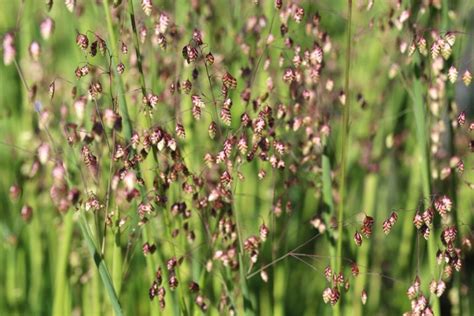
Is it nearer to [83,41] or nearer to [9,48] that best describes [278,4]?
[83,41]

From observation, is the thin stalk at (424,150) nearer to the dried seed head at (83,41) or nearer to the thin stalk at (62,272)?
the dried seed head at (83,41)

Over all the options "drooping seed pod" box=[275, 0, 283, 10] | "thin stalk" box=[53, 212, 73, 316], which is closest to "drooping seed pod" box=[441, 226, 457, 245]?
"drooping seed pod" box=[275, 0, 283, 10]

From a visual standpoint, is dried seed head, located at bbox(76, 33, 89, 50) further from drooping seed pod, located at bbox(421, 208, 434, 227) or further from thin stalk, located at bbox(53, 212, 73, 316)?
drooping seed pod, located at bbox(421, 208, 434, 227)

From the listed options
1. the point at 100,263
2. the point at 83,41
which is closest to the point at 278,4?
the point at 83,41

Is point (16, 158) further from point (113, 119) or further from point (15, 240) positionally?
point (113, 119)

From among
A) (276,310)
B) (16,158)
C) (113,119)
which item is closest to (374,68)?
(276,310)

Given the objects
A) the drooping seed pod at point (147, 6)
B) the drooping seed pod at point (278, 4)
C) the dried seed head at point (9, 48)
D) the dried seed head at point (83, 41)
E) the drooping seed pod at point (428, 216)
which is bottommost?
the drooping seed pod at point (428, 216)

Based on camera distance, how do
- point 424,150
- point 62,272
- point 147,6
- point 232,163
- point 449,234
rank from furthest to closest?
point 62,272 → point 424,150 → point 232,163 → point 449,234 → point 147,6

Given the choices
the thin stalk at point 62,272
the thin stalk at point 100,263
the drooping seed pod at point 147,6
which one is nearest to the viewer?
the drooping seed pod at point 147,6

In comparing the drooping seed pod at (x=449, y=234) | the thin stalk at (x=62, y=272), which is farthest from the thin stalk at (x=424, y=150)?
the thin stalk at (x=62, y=272)
